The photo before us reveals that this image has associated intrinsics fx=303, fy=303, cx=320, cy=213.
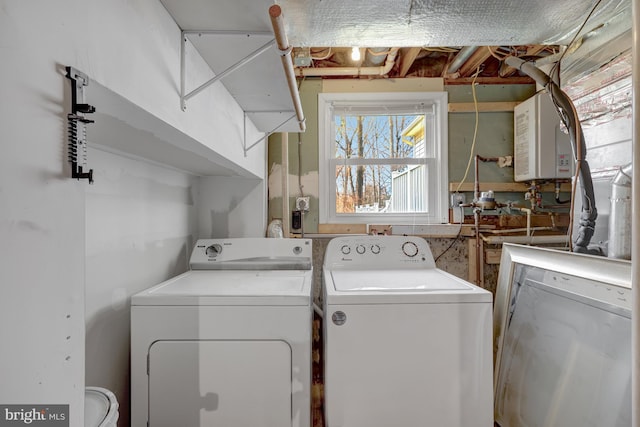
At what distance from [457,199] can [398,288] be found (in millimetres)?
1292

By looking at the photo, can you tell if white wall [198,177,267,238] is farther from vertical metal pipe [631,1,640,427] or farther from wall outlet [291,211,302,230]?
vertical metal pipe [631,1,640,427]

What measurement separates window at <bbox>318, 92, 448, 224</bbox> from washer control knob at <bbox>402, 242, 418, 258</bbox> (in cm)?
54

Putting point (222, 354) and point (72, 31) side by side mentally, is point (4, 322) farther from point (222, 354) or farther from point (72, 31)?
point (222, 354)

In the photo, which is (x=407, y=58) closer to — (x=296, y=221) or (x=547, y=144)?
(x=547, y=144)

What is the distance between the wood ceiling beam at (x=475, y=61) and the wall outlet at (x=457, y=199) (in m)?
0.97

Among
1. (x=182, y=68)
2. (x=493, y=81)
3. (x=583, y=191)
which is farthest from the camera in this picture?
(x=493, y=81)

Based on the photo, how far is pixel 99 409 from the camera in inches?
32.3

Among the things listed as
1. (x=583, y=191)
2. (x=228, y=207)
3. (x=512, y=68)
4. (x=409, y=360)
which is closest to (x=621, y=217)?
(x=583, y=191)

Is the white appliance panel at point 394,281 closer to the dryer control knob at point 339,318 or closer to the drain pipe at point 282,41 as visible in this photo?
the dryer control knob at point 339,318

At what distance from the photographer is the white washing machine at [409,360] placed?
4.17ft

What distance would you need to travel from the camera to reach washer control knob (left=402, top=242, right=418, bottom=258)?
193cm

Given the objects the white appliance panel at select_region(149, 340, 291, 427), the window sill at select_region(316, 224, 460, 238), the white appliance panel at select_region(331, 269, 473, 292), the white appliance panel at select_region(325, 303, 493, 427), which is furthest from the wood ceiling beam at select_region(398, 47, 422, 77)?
the white appliance panel at select_region(149, 340, 291, 427)

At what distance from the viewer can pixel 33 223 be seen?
1.55ft

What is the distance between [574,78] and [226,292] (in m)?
2.23
